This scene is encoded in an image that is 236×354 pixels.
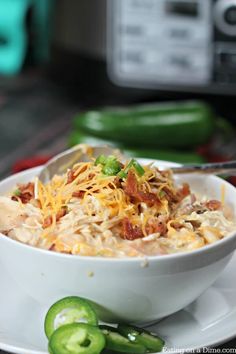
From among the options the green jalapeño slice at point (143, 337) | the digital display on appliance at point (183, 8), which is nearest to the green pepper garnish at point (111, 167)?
the green jalapeño slice at point (143, 337)

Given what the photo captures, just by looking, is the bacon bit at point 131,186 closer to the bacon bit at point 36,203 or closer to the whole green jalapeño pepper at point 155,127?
the bacon bit at point 36,203

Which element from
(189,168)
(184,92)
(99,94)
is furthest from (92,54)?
(189,168)

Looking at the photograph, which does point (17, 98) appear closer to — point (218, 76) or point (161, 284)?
point (218, 76)

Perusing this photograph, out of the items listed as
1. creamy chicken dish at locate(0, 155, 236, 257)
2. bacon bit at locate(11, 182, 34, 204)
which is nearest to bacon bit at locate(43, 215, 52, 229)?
creamy chicken dish at locate(0, 155, 236, 257)

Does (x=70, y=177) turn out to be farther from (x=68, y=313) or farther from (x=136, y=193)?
(x=68, y=313)

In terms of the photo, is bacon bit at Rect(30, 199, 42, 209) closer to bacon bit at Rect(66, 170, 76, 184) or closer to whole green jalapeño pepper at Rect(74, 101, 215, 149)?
bacon bit at Rect(66, 170, 76, 184)

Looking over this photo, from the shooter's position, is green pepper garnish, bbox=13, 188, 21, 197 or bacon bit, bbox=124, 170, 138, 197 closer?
bacon bit, bbox=124, 170, 138, 197

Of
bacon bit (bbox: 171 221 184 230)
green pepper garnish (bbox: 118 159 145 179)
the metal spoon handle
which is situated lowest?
the metal spoon handle
